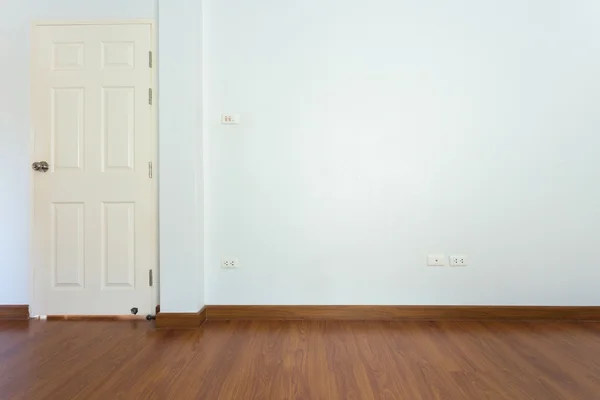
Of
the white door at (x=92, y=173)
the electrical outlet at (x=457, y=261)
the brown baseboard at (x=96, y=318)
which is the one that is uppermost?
the white door at (x=92, y=173)

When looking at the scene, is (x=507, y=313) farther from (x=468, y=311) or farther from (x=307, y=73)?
(x=307, y=73)

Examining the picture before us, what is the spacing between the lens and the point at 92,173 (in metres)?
2.36

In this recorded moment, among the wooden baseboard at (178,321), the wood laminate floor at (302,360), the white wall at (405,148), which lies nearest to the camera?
the wood laminate floor at (302,360)

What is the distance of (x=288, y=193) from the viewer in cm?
237

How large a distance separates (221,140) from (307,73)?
0.81 meters

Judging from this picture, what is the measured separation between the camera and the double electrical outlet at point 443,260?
2.35 m

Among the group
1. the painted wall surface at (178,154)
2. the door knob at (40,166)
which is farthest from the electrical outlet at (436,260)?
the door knob at (40,166)

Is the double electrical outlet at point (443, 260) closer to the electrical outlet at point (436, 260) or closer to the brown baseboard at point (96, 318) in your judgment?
the electrical outlet at point (436, 260)

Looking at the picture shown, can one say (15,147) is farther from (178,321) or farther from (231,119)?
(178,321)

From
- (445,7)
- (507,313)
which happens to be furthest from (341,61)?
(507,313)

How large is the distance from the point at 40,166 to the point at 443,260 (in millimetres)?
3088

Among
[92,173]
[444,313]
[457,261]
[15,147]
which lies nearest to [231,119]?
[92,173]

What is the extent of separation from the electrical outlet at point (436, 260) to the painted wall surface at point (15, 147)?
301 cm

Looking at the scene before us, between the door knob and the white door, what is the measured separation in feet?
0.08
